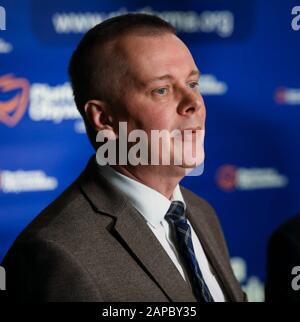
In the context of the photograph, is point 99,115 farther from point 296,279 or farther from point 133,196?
point 296,279

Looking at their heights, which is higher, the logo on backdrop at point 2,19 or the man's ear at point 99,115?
the logo on backdrop at point 2,19

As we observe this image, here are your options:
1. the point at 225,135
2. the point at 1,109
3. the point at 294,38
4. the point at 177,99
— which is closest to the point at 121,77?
the point at 177,99

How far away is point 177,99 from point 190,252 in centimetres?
35

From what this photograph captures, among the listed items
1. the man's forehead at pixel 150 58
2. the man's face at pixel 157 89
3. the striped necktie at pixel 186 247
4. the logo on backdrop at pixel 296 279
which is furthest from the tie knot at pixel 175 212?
the logo on backdrop at pixel 296 279

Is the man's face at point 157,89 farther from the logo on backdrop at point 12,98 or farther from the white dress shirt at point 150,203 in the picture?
the logo on backdrop at point 12,98

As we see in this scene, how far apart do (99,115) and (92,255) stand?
0.35 meters

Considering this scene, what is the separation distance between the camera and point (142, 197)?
1.40 m

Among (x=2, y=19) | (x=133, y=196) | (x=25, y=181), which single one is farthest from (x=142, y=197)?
(x=2, y=19)

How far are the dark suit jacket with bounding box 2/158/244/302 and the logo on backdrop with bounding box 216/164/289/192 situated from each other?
1.20 m

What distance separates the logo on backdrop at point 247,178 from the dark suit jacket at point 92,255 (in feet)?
3.93

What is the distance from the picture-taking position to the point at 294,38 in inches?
102

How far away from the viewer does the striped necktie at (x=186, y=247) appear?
1355 mm

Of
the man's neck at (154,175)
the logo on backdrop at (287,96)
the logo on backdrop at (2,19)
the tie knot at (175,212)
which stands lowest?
the tie knot at (175,212)
